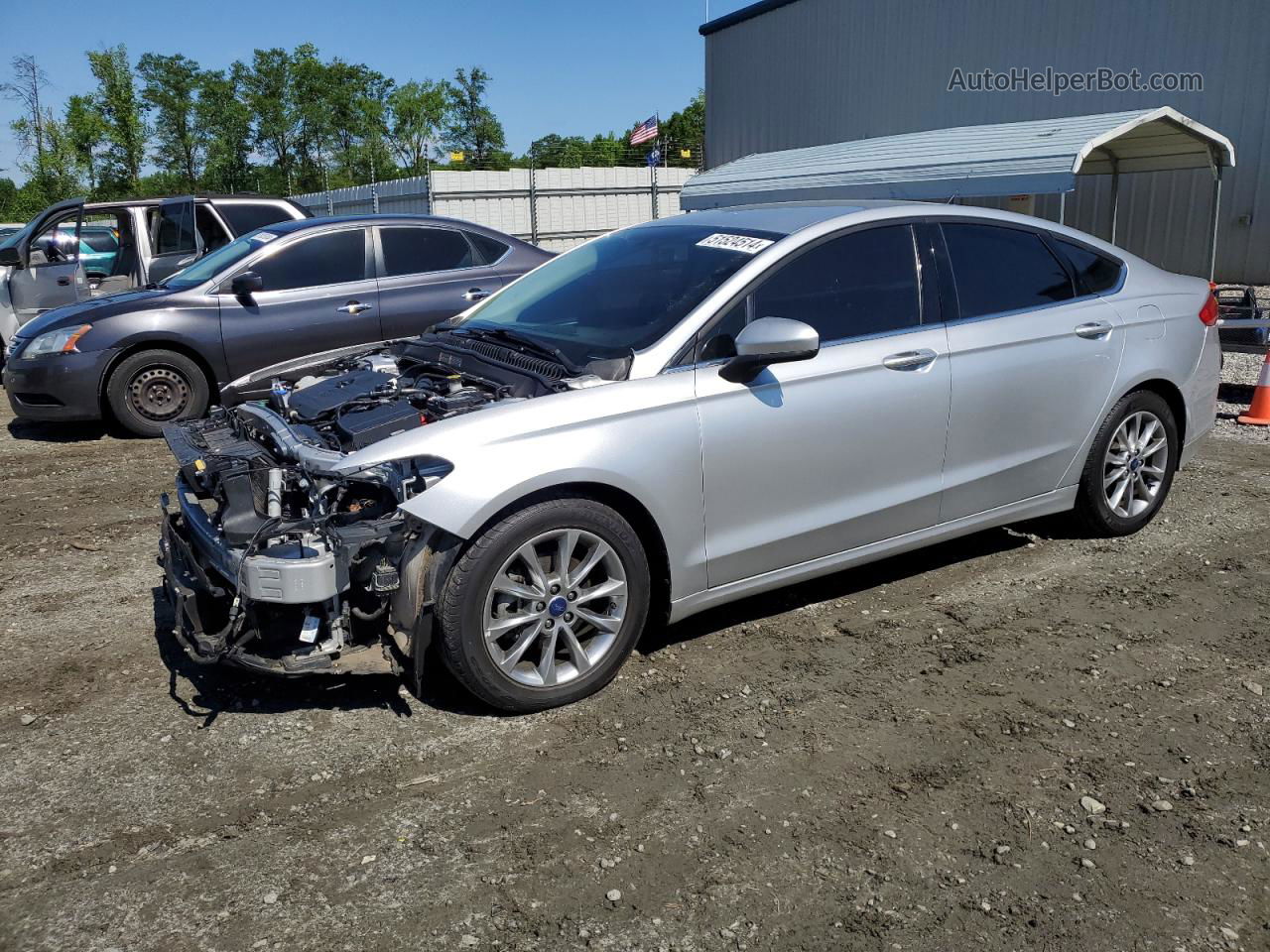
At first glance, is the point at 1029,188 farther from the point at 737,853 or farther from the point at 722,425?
the point at 737,853

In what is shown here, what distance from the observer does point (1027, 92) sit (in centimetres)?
2056

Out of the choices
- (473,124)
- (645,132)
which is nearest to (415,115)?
(473,124)

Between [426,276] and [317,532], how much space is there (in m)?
5.51

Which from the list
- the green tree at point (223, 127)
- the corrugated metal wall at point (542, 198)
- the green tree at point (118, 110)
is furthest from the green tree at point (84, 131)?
the corrugated metal wall at point (542, 198)

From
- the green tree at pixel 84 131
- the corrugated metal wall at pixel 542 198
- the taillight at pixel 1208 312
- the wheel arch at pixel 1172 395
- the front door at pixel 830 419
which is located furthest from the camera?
the green tree at pixel 84 131

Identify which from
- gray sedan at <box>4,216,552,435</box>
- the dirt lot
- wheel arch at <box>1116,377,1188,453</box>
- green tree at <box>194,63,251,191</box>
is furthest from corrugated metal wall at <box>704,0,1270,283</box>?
green tree at <box>194,63,251,191</box>

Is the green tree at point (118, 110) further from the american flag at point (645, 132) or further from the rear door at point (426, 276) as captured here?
the rear door at point (426, 276)

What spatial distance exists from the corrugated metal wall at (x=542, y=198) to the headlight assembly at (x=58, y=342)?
13.0 meters

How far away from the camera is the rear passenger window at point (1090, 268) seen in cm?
504

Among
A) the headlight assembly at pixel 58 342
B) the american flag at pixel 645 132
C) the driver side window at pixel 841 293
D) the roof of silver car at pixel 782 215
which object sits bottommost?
the headlight assembly at pixel 58 342

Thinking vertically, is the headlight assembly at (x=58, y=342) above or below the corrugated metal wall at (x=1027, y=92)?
below

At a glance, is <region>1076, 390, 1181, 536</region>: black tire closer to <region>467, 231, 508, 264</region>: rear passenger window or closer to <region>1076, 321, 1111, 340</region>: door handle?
<region>1076, 321, 1111, 340</region>: door handle

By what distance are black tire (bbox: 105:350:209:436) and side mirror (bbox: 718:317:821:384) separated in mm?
5578

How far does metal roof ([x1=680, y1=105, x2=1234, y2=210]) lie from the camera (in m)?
11.3
